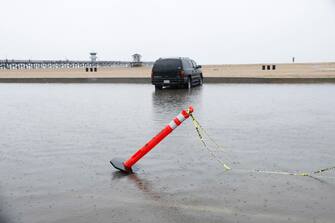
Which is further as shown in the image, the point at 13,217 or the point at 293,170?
the point at 293,170

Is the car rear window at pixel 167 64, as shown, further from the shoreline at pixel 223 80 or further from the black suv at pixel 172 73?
the shoreline at pixel 223 80

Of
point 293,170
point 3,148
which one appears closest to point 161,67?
point 3,148

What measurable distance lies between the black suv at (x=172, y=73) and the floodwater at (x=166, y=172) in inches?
542

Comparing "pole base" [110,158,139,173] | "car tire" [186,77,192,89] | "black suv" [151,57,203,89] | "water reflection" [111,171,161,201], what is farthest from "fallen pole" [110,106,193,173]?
"car tire" [186,77,192,89]

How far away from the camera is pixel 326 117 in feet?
44.2

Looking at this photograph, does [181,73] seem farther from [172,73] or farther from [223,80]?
[223,80]

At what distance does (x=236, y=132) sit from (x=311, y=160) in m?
3.15

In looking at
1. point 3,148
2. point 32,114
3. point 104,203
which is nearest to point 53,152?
point 3,148

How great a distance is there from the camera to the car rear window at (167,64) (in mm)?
27531

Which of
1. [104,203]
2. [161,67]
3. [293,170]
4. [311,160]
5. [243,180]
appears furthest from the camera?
[161,67]

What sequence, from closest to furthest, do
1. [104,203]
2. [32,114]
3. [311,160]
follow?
[104,203] → [311,160] → [32,114]

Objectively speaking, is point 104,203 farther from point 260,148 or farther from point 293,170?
point 260,148

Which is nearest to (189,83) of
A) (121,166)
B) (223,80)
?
(223,80)

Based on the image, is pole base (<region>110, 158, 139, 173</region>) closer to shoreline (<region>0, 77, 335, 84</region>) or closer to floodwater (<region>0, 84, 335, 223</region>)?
floodwater (<region>0, 84, 335, 223</region>)
